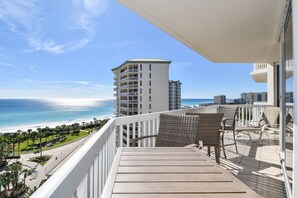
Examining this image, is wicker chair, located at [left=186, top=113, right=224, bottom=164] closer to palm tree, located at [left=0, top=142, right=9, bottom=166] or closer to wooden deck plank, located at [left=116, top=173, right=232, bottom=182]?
wooden deck plank, located at [left=116, top=173, right=232, bottom=182]

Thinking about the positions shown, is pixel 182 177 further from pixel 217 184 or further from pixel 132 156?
pixel 132 156

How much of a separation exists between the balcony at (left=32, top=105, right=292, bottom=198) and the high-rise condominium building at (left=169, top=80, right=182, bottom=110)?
4018cm

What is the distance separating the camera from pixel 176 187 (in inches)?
47.8

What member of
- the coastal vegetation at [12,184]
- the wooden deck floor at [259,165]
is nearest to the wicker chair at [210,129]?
the wooden deck floor at [259,165]

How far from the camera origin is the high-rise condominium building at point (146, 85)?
38.7m

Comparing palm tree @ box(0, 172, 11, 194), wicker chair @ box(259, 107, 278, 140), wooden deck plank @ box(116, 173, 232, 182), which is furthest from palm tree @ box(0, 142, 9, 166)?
wooden deck plank @ box(116, 173, 232, 182)

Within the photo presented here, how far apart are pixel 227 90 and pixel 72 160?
A: 1772 inches

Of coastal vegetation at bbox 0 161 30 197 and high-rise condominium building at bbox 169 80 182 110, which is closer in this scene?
coastal vegetation at bbox 0 161 30 197

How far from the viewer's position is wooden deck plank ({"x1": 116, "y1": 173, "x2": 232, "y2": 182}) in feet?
4.37

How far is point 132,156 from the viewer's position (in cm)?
185

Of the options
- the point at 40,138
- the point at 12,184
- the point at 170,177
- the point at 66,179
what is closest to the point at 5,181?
the point at 12,184

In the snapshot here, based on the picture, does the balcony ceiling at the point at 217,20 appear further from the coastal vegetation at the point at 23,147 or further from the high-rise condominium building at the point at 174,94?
the high-rise condominium building at the point at 174,94

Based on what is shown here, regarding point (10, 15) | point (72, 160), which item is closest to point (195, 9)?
point (72, 160)

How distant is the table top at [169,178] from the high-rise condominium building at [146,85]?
36649 mm
